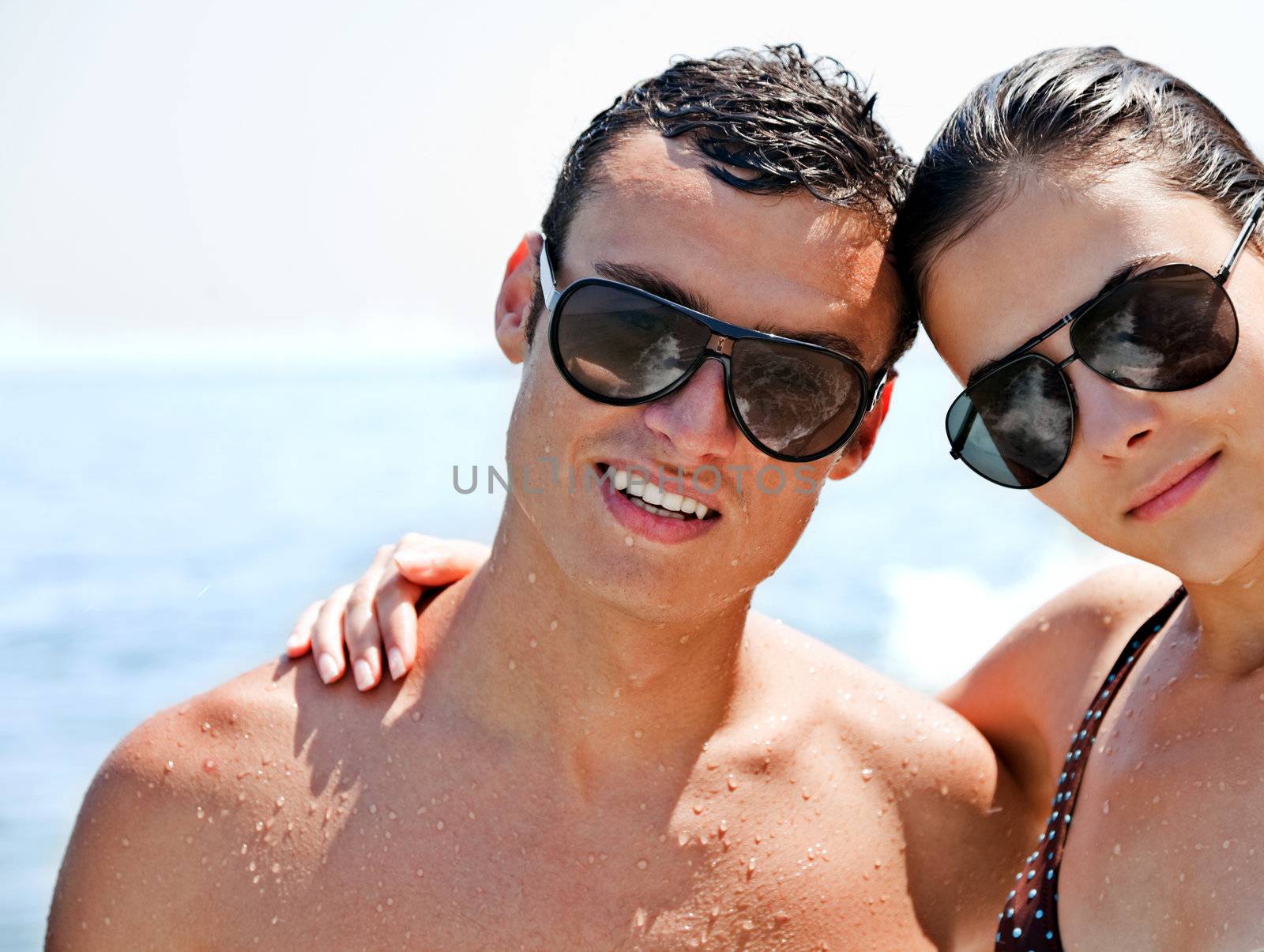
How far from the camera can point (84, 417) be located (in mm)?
18188

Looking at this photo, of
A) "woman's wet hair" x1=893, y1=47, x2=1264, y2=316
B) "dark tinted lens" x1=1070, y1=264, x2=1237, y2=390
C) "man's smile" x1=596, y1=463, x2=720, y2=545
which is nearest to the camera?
"dark tinted lens" x1=1070, y1=264, x2=1237, y2=390

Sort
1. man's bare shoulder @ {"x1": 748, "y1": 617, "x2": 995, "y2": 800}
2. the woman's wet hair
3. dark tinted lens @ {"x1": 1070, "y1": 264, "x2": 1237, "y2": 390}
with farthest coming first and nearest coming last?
1. man's bare shoulder @ {"x1": 748, "y1": 617, "x2": 995, "y2": 800}
2. the woman's wet hair
3. dark tinted lens @ {"x1": 1070, "y1": 264, "x2": 1237, "y2": 390}

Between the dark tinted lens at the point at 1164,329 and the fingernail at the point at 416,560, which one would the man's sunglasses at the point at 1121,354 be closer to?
the dark tinted lens at the point at 1164,329

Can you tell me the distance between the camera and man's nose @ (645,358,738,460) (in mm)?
2582

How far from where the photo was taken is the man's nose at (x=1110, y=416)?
7.36 ft

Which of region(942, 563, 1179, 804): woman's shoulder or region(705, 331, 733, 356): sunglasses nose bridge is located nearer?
region(705, 331, 733, 356): sunglasses nose bridge

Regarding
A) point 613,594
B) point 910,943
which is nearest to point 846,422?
point 613,594

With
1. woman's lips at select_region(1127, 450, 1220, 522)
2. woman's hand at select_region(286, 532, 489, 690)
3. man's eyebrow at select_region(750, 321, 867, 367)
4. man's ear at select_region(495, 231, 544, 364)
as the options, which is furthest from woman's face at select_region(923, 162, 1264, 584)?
woman's hand at select_region(286, 532, 489, 690)

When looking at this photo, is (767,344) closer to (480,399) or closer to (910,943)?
(910,943)

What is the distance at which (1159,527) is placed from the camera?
88.5 inches

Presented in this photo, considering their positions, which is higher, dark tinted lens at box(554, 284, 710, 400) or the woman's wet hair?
the woman's wet hair

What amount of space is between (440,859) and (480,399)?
17.9 meters

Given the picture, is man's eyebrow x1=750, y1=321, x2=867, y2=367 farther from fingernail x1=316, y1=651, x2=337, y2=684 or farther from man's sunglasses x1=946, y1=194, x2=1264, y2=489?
fingernail x1=316, y1=651, x2=337, y2=684

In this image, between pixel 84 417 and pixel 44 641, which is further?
pixel 84 417
